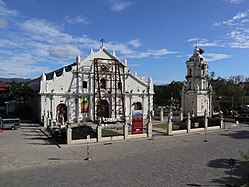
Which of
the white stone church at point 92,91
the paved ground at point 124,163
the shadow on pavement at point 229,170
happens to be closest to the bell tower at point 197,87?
the white stone church at point 92,91

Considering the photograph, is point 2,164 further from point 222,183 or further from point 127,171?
point 222,183

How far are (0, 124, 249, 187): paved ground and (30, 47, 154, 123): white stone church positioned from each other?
1306cm

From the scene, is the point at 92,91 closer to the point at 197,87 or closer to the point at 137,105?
the point at 137,105

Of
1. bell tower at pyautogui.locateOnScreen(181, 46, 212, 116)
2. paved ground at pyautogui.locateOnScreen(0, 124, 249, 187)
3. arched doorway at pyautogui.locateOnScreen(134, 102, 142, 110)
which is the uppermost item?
bell tower at pyautogui.locateOnScreen(181, 46, 212, 116)

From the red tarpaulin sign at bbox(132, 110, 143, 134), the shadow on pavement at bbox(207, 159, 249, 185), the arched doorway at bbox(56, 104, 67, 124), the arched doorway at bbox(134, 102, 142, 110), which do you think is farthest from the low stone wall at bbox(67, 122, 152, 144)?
the arched doorway at bbox(134, 102, 142, 110)

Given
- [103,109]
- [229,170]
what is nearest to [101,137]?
[229,170]

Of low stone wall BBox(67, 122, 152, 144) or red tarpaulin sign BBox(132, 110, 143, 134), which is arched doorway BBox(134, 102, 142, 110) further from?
red tarpaulin sign BBox(132, 110, 143, 134)

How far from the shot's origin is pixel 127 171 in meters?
14.3

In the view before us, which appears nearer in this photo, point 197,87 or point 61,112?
point 61,112

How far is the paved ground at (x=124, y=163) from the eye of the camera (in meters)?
12.8

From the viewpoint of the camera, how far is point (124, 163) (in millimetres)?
16094

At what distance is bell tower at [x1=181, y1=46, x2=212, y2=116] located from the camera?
45531 millimetres

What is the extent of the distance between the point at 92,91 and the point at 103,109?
140 inches

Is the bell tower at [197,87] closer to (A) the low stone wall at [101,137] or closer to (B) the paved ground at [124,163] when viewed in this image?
(B) the paved ground at [124,163]
